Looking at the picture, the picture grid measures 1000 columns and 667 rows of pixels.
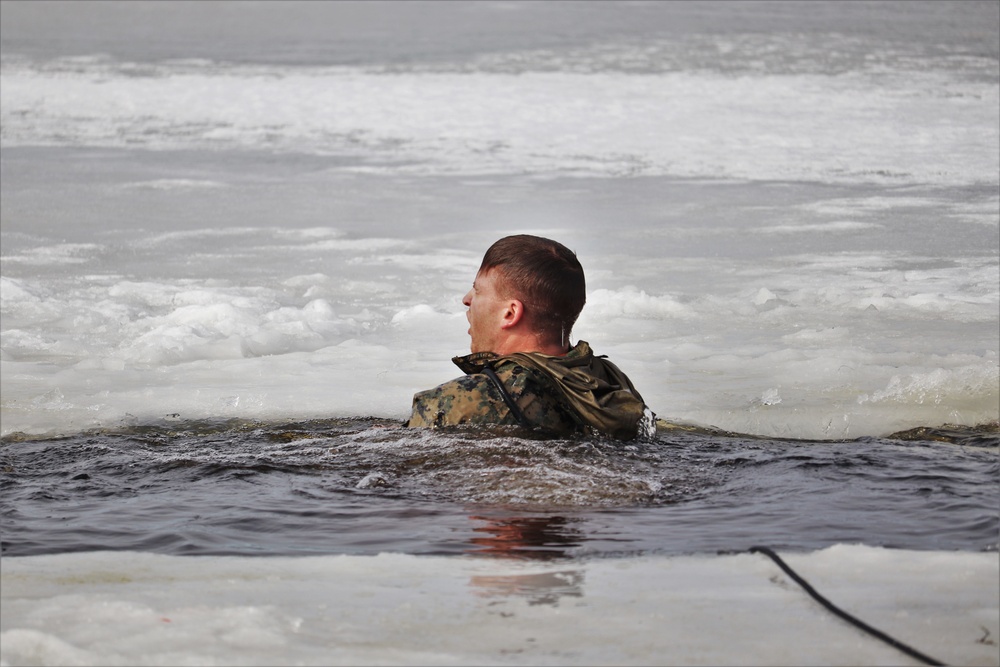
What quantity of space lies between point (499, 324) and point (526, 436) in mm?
415

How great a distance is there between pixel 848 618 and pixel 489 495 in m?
1.38

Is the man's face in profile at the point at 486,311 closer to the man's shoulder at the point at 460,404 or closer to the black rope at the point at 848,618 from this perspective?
the man's shoulder at the point at 460,404

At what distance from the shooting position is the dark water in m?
2.83

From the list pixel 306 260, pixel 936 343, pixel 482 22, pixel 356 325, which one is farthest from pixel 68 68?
pixel 936 343

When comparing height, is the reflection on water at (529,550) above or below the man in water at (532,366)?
below

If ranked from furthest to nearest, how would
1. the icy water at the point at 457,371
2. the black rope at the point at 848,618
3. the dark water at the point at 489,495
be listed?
the dark water at the point at 489,495 → the icy water at the point at 457,371 → the black rope at the point at 848,618

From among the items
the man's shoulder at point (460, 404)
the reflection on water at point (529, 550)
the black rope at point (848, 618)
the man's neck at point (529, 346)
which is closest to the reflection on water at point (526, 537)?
the reflection on water at point (529, 550)

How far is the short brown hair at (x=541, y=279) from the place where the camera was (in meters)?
3.77

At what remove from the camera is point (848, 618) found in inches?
81.4

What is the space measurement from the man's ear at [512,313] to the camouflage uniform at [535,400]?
14 cm

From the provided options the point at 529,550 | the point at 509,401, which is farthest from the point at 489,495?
the point at 529,550

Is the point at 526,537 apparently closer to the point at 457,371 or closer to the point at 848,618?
the point at 848,618

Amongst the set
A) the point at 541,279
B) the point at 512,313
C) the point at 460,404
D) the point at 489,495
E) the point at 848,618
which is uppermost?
the point at 541,279

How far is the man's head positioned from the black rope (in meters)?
1.42
